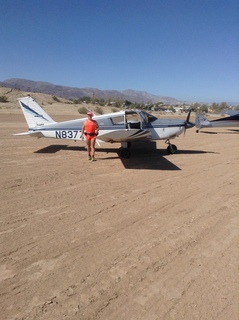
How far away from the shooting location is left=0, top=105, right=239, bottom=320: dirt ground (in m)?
2.50

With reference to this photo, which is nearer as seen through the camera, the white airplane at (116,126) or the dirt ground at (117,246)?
the dirt ground at (117,246)

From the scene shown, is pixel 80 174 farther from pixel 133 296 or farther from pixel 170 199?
pixel 133 296

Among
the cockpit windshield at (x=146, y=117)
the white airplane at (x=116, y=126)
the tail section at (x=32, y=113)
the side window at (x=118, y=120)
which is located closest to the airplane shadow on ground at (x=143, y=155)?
the white airplane at (x=116, y=126)

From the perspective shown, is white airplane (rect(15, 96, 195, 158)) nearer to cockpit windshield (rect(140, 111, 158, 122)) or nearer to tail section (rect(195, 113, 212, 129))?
cockpit windshield (rect(140, 111, 158, 122))

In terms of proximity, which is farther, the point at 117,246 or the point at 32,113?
the point at 32,113

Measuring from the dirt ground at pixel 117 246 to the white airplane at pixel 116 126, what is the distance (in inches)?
115

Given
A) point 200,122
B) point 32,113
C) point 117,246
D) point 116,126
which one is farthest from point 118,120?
point 200,122

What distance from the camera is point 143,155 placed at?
983 cm

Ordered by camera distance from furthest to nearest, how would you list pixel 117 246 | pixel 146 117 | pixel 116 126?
pixel 146 117, pixel 116 126, pixel 117 246

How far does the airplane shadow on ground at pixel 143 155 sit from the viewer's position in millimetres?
8156

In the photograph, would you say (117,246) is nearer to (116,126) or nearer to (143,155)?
(116,126)

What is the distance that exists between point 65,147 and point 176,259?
8488 mm

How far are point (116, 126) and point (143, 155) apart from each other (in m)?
1.60

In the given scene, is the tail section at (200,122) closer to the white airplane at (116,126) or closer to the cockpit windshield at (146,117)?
the white airplane at (116,126)
